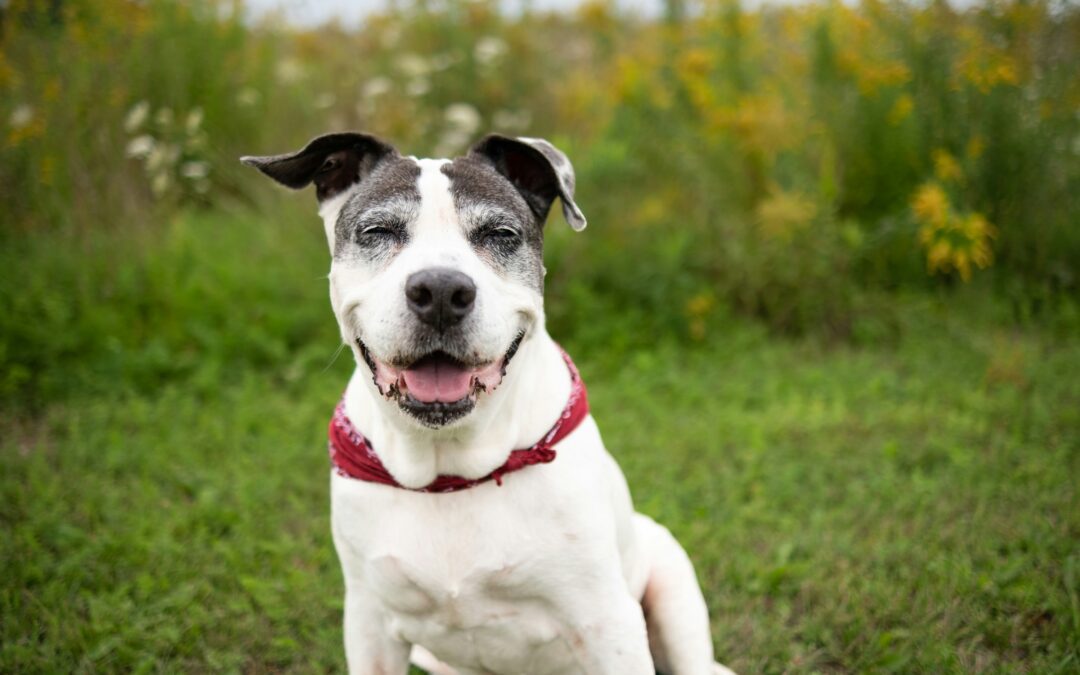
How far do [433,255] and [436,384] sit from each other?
0.36m

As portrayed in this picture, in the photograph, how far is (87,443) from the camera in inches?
196

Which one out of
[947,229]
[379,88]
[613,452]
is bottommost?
[613,452]

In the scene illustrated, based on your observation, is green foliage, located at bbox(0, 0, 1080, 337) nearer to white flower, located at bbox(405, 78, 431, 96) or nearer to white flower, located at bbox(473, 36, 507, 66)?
white flower, located at bbox(405, 78, 431, 96)

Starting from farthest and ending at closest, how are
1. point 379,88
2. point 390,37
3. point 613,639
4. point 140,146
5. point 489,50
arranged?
point 390,37, point 489,50, point 379,88, point 140,146, point 613,639

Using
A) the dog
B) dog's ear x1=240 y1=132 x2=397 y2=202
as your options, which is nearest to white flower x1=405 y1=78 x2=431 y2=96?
dog's ear x1=240 y1=132 x2=397 y2=202

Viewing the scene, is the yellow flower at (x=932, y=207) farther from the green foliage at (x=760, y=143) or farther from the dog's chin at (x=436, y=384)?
the dog's chin at (x=436, y=384)

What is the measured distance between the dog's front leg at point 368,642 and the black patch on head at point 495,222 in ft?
3.75

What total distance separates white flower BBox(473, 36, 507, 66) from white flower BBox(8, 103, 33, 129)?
141 inches

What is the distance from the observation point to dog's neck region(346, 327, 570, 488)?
8.35 feet

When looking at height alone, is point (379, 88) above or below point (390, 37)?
below

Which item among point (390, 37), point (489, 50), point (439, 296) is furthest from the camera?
point (390, 37)

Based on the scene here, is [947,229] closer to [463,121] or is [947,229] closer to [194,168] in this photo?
[463,121]

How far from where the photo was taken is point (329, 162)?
9.68ft

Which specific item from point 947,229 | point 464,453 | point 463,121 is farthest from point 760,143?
point 464,453
